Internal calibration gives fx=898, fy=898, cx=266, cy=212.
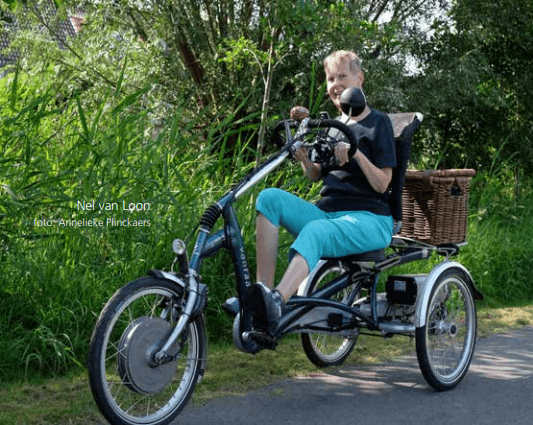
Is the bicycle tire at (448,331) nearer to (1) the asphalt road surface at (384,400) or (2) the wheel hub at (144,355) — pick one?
(1) the asphalt road surface at (384,400)

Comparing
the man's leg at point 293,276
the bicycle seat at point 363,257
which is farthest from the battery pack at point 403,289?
the man's leg at point 293,276

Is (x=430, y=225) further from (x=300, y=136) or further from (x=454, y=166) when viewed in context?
(x=454, y=166)

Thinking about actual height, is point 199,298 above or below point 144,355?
above

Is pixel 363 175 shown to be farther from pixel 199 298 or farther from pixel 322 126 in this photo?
pixel 199 298

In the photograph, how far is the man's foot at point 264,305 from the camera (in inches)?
161

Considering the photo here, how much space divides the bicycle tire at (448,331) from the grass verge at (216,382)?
614 mm

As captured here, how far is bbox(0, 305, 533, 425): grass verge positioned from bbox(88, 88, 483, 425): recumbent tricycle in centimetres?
19

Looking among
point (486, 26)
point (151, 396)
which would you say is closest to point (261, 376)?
point (151, 396)

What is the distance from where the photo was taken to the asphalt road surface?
13.9 ft

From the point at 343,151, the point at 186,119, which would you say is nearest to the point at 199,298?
the point at 343,151

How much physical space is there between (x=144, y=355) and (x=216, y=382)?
1092 millimetres

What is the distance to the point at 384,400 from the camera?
459 cm

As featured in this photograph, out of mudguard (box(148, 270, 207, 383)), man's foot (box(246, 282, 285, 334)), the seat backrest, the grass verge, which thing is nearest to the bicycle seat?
the seat backrest

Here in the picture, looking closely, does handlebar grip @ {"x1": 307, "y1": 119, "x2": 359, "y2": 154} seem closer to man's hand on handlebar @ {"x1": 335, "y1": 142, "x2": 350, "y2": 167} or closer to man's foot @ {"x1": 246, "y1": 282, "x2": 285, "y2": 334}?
man's hand on handlebar @ {"x1": 335, "y1": 142, "x2": 350, "y2": 167}
